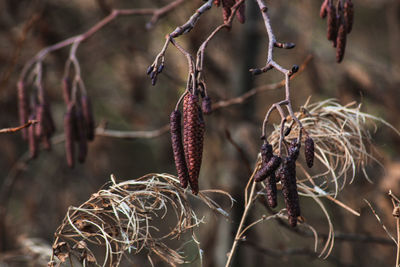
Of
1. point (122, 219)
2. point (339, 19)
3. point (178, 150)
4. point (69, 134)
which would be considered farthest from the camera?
point (69, 134)

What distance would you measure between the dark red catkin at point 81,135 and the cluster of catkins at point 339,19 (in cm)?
101

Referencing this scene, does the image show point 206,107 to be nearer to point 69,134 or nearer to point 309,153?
point 309,153

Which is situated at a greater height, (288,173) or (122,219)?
(288,173)

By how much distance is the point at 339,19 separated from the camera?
4.94 feet

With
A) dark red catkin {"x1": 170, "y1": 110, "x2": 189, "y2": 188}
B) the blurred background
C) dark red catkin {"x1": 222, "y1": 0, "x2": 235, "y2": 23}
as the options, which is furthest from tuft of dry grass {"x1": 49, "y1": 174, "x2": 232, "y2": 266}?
the blurred background

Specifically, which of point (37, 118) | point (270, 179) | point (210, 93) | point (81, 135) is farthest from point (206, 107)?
point (210, 93)

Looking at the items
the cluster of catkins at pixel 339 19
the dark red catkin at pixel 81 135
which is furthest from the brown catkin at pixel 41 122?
the cluster of catkins at pixel 339 19

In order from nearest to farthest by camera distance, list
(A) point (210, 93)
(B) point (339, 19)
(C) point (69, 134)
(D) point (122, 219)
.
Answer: (D) point (122, 219)
(B) point (339, 19)
(C) point (69, 134)
(A) point (210, 93)

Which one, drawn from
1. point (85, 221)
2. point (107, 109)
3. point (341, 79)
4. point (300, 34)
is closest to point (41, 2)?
point (107, 109)

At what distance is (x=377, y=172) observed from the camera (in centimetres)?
251

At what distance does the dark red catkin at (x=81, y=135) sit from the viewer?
1.96m

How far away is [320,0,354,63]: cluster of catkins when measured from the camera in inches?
58.8

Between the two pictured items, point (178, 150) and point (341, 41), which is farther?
point (341, 41)

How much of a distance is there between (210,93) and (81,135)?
111 cm
